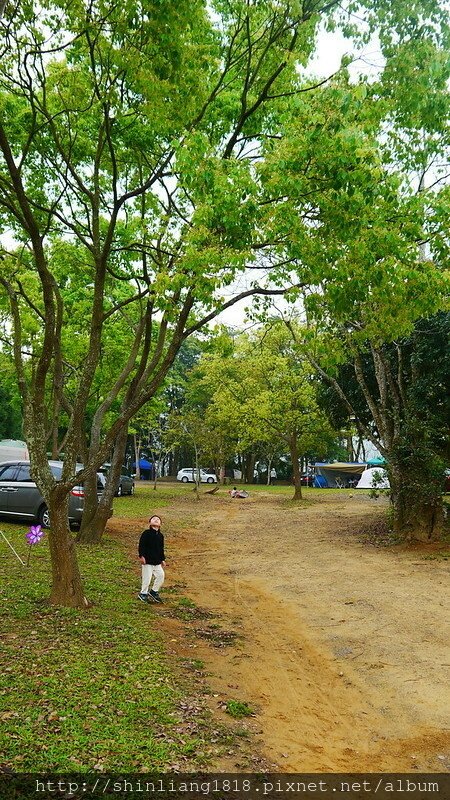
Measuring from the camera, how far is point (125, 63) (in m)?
6.98

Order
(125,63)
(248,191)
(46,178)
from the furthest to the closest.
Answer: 1. (46,178)
2. (125,63)
3. (248,191)

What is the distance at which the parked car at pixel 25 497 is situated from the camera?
49.1 ft

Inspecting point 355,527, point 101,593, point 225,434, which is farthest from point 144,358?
point 225,434

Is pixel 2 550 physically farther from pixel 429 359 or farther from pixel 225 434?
pixel 225 434

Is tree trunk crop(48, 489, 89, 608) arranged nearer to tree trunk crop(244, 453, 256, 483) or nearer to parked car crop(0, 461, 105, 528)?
parked car crop(0, 461, 105, 528)

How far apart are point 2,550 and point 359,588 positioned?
709 cm

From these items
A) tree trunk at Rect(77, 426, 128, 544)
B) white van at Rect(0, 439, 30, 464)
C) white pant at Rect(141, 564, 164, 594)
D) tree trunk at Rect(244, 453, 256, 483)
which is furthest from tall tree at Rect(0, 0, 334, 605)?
tree trunk at Rect(244, 453, 256, 483)

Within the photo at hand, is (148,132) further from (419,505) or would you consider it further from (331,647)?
(419,505)

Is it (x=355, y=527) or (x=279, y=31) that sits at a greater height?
(x=279, y=31)

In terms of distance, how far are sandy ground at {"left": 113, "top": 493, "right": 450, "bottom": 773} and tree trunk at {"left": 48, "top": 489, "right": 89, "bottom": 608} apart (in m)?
1.26

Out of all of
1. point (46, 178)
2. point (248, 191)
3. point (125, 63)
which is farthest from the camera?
point (46, 178)

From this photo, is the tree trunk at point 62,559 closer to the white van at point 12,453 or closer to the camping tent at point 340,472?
the white van at point 12,453

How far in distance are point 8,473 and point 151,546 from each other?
8065 millimetres

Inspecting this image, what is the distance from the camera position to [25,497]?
49.6 feet
